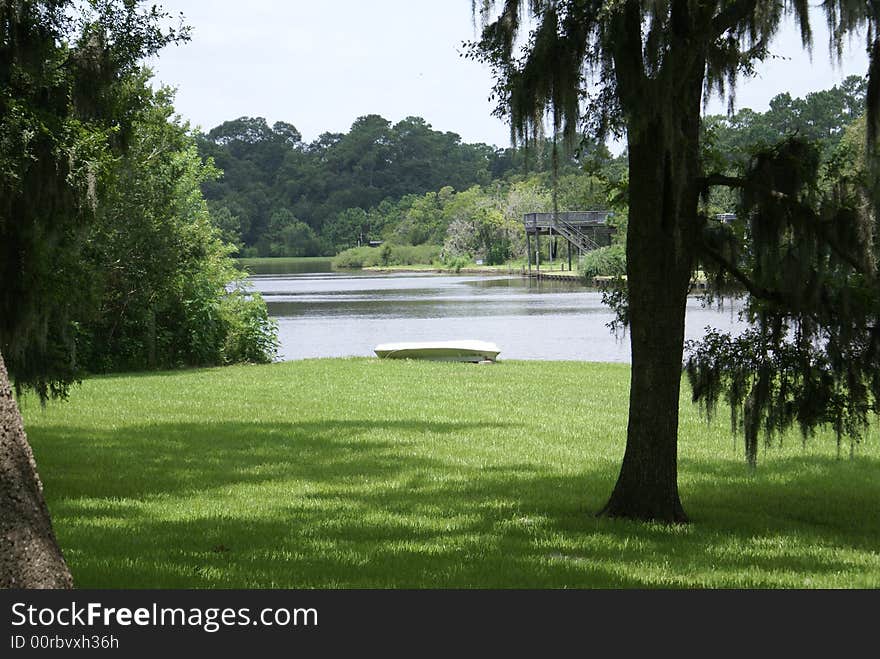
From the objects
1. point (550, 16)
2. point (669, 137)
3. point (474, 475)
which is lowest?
point (474, 475)

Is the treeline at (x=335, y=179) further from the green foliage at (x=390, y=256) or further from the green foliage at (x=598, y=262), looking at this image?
the green foliage at (x=598, y=262)

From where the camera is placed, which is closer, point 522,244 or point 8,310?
point 8,310

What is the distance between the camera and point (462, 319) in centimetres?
3812

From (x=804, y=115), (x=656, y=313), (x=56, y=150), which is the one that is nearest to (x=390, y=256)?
(x=804, y=115)

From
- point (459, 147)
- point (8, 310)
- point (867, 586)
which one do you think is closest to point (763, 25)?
point (867, 586)

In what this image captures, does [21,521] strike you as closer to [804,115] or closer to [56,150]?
[56,150]

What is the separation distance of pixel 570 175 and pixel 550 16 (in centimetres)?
6488

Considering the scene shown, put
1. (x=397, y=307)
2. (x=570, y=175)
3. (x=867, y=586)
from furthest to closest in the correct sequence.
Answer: (x=570, y=175)
(x=397, y=307)
(x=867, y=586)

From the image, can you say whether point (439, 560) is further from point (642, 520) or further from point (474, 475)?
point (474, 475)

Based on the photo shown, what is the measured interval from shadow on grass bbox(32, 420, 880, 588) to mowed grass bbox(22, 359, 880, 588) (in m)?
0.03

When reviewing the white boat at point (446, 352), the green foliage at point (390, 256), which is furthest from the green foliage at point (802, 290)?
the green foliage at point (390, 256)

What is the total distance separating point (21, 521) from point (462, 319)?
111 feet

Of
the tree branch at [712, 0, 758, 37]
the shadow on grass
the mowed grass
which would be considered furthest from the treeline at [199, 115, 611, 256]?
the tree branch at [712, 0, 758, 37]

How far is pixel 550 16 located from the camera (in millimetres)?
8109
